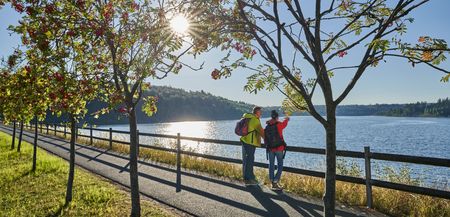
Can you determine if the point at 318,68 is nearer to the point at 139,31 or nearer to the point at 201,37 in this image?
the point at 201,37

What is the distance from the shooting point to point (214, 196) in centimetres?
848

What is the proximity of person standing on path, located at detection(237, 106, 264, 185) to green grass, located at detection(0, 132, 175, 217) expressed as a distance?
299 cm

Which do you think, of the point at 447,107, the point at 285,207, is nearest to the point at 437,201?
the point at 285,207

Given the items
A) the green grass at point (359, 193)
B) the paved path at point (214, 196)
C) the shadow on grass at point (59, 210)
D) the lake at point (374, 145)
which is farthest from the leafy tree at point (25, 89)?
the lake at point (374, 145)

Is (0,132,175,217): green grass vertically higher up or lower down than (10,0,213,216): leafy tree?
lower down

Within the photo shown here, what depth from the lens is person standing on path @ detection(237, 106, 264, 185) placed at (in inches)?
387

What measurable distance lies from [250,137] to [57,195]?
516 centimetres

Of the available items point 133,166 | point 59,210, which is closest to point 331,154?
point 133,166

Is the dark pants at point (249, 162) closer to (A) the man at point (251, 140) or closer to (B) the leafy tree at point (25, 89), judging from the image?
(A) the man at point (251, 140)

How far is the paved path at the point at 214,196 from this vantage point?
7.20 meters

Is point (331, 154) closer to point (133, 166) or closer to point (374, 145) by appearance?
point (133, 166)

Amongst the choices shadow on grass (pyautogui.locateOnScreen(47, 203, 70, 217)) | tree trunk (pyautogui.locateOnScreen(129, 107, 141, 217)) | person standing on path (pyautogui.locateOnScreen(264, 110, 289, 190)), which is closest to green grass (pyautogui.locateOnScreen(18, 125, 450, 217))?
person standing on path (pyautogui.locateOnScreen(264, 110, 289, 190))

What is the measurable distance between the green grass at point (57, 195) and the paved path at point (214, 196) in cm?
61

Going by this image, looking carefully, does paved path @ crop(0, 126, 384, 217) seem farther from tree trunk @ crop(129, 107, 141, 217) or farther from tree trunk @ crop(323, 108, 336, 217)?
tree trunk @ crop(323, 108, 336, 217)
